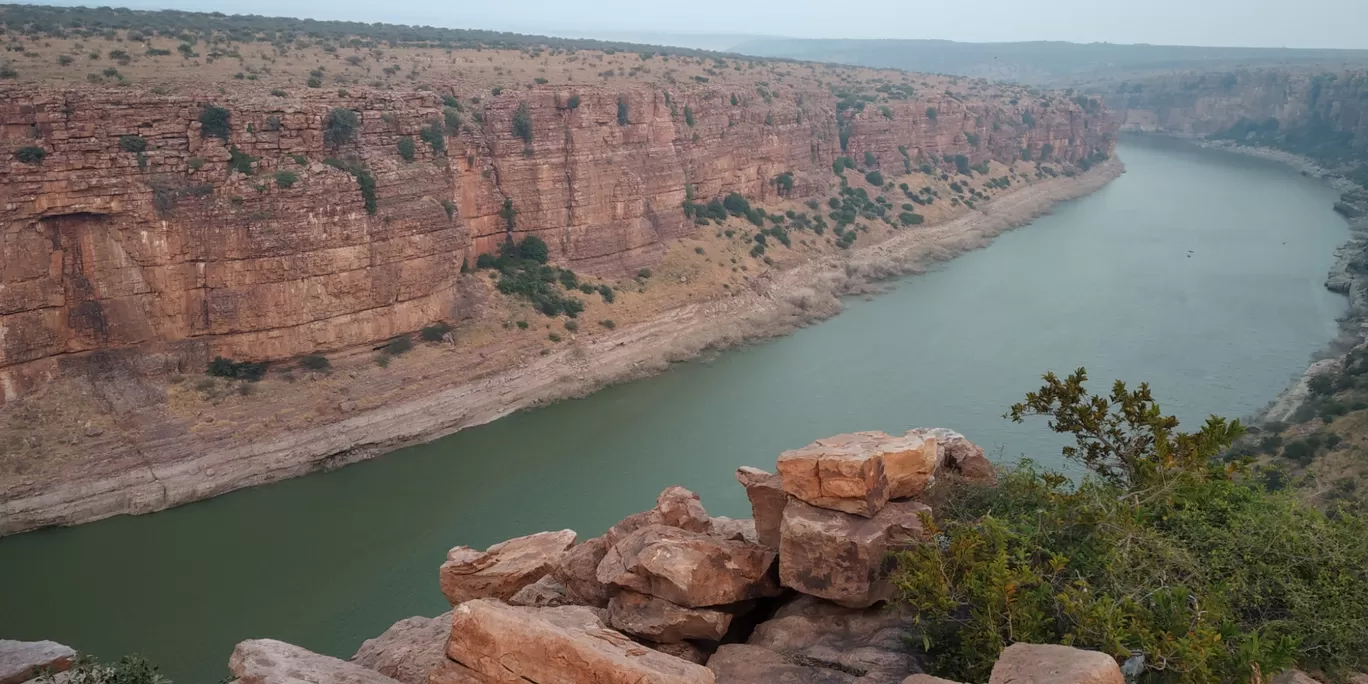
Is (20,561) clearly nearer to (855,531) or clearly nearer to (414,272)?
(414,272)

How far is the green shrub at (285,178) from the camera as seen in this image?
25688 millimetres

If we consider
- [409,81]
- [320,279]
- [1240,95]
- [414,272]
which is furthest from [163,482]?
[1240,95]

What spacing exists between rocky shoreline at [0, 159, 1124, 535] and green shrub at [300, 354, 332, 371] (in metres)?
1.88

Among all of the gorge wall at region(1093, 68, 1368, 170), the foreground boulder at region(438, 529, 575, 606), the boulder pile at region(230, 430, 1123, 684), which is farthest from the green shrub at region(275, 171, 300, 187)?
the gorge wall at region(1093, 68, 1368, 170)

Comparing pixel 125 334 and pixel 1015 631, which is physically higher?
pixel 1015 631

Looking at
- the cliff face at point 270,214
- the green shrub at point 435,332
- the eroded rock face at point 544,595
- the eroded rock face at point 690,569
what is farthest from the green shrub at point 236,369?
the eroded rock face at point 690,569

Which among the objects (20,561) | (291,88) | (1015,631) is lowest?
(20,561)

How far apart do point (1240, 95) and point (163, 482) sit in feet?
357

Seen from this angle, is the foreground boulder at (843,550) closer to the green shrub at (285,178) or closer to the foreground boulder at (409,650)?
the foreground boulder at (409,650)

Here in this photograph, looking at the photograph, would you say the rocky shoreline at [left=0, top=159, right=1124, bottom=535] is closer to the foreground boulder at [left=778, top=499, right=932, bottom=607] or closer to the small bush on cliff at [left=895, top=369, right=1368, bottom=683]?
the foreground boulder at [left=778, top=499, right=932, bottom=607]

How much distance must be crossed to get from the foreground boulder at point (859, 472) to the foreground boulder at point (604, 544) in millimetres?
1995

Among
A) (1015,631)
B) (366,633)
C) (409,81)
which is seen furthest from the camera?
(409,81)

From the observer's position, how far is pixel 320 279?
2634 centimetres

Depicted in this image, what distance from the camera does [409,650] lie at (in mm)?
11320
